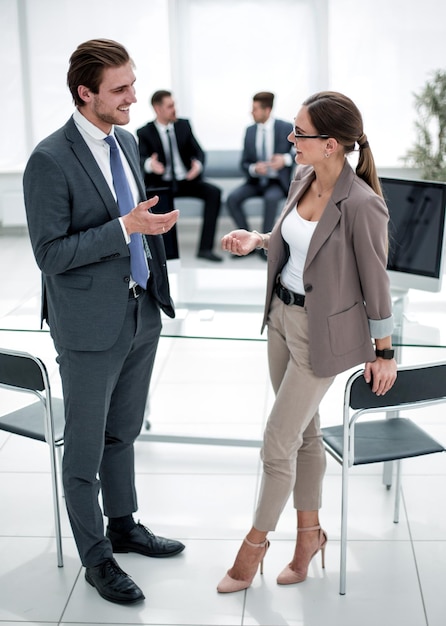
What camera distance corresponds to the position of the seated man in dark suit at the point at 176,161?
Result: 24.3 feet

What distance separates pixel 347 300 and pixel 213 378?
7.61ft

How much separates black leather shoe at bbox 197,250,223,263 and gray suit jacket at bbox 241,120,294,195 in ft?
2.55

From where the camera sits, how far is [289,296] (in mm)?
2744

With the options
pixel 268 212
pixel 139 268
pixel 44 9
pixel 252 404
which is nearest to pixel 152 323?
pixel 139 268

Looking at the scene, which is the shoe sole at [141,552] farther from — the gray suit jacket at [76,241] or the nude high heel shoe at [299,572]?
the gray suit jacket at [76,241]

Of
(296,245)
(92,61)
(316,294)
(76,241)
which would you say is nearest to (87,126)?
(92,61)

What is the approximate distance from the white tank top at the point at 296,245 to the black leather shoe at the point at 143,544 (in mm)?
1096

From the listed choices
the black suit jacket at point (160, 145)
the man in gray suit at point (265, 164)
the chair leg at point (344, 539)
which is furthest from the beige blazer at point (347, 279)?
the black suit jacket at point (160, 145)

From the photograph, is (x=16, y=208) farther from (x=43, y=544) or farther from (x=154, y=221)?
(x=154, y=221)

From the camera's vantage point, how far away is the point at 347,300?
264 centimetres

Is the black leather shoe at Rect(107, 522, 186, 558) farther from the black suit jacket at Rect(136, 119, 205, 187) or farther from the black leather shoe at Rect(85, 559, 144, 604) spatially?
the black suit jacket at Rect(136, 119, 205, 187)

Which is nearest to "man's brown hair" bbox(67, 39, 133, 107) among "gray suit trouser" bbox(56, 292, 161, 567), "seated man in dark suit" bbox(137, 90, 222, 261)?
"gray suit trouser" bbox(56, 292, 161, 567)

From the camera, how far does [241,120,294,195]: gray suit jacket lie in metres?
7.59

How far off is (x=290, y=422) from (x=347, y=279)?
49 cm
